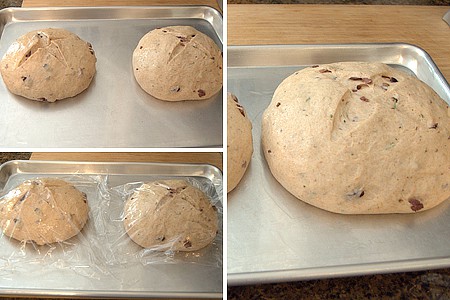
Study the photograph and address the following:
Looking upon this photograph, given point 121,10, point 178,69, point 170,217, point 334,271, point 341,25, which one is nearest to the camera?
point 334,271

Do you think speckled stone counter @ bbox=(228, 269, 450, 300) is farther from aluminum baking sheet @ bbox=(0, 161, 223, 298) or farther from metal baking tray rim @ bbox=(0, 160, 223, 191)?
metal baking tray rim @ bbox=(0, 160, 223, 191)

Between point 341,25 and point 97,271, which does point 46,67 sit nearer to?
point 97,271

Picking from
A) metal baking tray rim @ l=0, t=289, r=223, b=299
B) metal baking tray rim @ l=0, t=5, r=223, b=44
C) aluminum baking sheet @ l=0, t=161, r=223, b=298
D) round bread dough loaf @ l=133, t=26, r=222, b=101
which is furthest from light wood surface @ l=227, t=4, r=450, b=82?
metal baking tray rim @ l=0, t=289, r=223, b=299

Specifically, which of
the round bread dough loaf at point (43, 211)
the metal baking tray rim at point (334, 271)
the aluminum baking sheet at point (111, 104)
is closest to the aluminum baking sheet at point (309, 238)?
the metal baking tray rim at point (334, 271)

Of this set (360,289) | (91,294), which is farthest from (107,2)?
(360,289)

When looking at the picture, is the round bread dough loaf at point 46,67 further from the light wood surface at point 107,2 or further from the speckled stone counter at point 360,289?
the speckled stone counter at point 360,289
